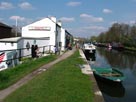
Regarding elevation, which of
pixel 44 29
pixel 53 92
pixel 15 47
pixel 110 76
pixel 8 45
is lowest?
pixel 110 76

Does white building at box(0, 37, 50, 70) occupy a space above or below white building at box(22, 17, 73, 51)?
below

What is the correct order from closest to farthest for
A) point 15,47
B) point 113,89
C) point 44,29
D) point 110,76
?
point 113,89, point 110,76, point 15,47, point 44,29

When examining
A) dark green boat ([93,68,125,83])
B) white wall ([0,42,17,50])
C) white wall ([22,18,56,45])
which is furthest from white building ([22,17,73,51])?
dark green boat ([93,68,125,83])

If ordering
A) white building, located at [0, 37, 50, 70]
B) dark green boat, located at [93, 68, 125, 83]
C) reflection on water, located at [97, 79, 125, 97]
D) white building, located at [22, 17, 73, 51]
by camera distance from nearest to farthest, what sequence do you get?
reflection on water, located at [97, 79, 125, 97]
white building, located at [0, 37, 50, 70]
dark green boat, located at [93, 68, 125, 83]
white building, located at [22, 17, 73, 51]

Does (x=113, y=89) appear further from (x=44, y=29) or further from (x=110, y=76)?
(x=44, y=29)

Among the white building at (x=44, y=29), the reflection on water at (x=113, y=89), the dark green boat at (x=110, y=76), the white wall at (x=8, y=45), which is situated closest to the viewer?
the reflection on water at (x=113, y=89)

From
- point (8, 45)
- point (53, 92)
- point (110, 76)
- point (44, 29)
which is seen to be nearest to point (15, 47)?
point (8, 45)

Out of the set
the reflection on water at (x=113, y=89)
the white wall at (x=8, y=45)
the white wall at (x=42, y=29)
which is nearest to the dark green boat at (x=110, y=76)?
the reflection on water at (x=113, y=89)

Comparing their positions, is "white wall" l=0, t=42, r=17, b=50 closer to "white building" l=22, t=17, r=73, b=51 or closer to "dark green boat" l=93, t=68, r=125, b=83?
"dark green boat" l=93, t=68, r=125, b=83

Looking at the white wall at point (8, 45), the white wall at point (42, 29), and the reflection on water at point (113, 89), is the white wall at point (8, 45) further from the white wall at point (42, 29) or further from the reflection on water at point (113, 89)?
the white wall at point (42, 29)

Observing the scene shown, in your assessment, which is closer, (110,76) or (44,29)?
(110,76)

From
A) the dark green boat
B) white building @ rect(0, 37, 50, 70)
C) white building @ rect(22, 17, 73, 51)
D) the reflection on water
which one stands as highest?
white building @ rect(22, 17, 73, 51)

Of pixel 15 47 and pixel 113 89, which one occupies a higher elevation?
pixel 15 47

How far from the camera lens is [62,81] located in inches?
499
